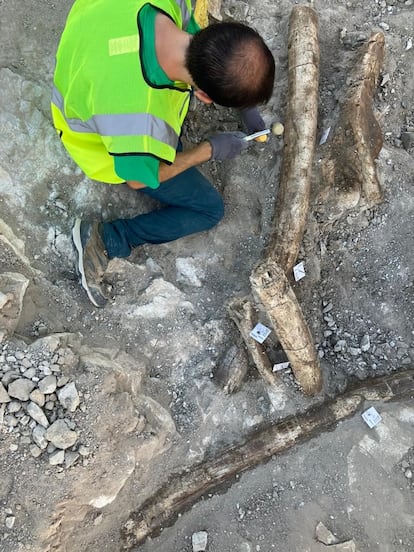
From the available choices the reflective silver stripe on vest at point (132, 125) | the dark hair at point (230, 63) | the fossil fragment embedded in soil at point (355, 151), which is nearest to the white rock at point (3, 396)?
the reflective silver stripe on vest at point (132, 125)

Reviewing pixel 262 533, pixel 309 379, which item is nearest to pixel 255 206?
pixel 309 379

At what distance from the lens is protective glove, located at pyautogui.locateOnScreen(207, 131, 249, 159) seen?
10.7ft

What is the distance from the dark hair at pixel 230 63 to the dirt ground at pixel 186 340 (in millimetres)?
1482

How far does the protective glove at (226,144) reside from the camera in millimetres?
3271

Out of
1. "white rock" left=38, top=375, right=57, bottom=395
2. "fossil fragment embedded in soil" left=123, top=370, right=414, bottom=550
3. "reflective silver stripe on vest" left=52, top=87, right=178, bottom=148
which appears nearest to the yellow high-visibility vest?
"reflective silver stripe on vest" left=52, top=87, right=178, bottom=148

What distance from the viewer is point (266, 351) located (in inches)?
142

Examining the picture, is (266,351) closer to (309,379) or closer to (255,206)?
(309,379)

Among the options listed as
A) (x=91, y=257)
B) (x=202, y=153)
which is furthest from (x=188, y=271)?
(x=202, y=153)

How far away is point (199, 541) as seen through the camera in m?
3.23

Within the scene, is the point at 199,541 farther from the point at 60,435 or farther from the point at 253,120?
the point at 253,120

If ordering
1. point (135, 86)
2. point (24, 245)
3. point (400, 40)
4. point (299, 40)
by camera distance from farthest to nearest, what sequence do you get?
point (400, 40) → point (299, 40) → point (24, 245) → point (135, 86)

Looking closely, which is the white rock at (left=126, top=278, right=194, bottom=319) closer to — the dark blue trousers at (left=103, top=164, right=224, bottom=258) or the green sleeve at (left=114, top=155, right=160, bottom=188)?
the dark blue trousers at (left=103, top=164, right=224, bottom=258)

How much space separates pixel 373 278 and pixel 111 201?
2037mm

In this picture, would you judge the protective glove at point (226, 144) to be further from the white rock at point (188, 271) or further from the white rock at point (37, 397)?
the white rock at point (37, 397)
